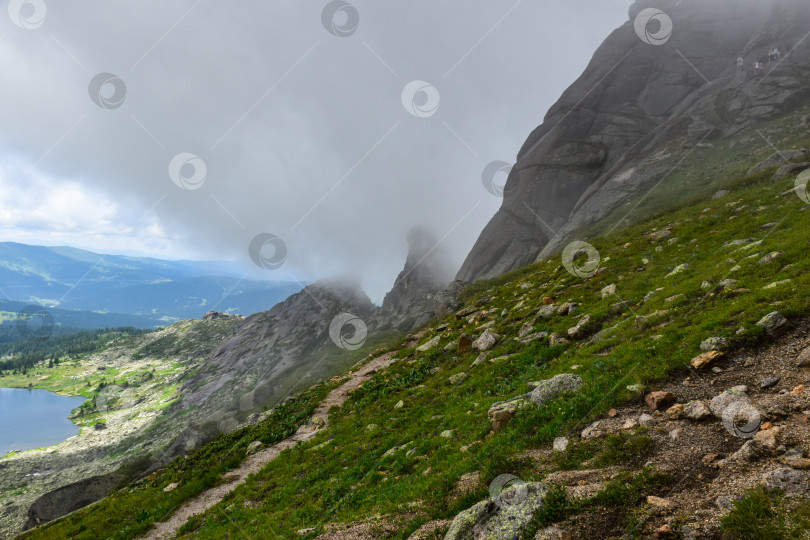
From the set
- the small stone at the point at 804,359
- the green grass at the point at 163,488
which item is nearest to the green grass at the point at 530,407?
the green grass at the point at 163,488

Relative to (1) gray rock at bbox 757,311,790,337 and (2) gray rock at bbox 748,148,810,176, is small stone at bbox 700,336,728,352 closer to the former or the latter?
(1) gray rock at bbox 757,311,790,337

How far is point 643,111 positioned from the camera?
8956 centimetres

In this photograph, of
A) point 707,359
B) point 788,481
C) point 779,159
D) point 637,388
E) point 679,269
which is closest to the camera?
point 788,481

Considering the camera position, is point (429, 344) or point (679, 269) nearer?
point (679, 269)

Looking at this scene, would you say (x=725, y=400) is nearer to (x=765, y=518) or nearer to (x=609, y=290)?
(x=765, y=518)

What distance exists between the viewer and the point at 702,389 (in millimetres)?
10672

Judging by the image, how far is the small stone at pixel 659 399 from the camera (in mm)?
10555

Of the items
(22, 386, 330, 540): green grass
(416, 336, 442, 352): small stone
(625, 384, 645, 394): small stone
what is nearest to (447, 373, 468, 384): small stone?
(416, 336, 442, 352): small stone

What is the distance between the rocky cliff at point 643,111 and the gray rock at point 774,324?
45.7 m

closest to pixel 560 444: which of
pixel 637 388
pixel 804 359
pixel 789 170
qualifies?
pixel 637 388

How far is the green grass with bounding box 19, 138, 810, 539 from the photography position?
11.3 meters

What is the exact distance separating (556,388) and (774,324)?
23.8ft

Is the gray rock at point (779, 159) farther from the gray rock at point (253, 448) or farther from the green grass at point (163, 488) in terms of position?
the gray rock at point (253, 448)

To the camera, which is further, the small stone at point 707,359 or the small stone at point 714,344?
the small stone at point 714,344
